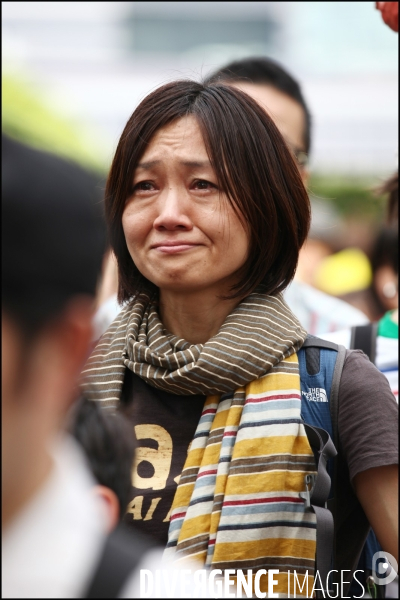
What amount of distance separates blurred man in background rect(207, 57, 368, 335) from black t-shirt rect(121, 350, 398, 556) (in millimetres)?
Result: 1637

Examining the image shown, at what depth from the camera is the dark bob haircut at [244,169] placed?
2291 millimetres

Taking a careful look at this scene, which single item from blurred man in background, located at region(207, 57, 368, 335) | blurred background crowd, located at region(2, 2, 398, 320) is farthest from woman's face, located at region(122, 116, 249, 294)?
blurred man in background, located at region(207, 57, 368, 335)

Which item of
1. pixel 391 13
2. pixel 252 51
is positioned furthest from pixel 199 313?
pixel 252 51

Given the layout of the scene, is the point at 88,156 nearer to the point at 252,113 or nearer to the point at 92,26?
the point at 252,113

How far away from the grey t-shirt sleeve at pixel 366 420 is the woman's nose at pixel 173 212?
1.86 feet

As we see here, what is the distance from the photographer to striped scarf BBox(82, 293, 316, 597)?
2.09 m

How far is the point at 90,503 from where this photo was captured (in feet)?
4.15

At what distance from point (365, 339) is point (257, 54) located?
2027mm

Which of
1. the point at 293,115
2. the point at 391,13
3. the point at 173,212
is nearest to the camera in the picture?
the point at 173,212

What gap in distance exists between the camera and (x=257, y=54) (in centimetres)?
474

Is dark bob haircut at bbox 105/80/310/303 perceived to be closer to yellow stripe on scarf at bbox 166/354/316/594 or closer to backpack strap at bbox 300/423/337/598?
yellow stripe on scarf at bbox 166/354/316/594

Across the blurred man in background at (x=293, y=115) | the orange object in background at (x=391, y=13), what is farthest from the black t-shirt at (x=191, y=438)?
the blurred man in background at (x=293, y=115)

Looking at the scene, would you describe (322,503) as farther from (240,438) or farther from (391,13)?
(391,13)

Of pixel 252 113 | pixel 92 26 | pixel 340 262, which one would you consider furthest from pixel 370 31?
pixel 252 113
